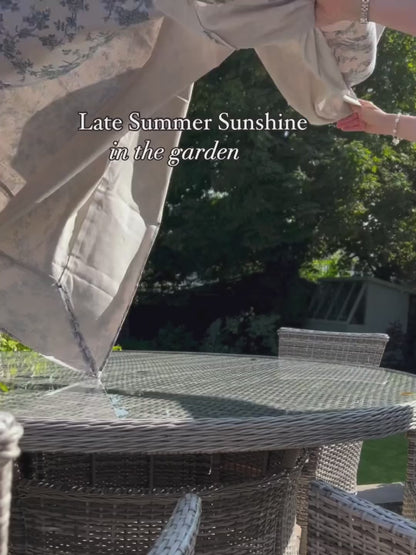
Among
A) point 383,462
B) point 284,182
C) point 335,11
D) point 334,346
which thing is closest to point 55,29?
point 335,11

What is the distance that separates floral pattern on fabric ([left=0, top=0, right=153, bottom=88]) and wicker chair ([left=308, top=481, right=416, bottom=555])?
0.96 metres

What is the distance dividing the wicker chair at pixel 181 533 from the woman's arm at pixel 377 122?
1.36m

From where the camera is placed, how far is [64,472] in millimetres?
1521

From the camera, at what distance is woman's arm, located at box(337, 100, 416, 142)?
6.19 feet

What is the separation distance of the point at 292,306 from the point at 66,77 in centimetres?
647

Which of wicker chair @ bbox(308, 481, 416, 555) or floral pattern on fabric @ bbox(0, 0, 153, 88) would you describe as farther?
floral pattern on fabric @ bbox(0, 0, 153, 88)

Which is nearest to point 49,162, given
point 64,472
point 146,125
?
point 146,125

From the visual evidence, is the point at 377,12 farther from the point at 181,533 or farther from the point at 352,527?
the point at 181,533

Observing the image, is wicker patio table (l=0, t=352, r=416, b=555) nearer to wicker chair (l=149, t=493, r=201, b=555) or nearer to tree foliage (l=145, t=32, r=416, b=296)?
wicker chair (l=149, t=493, r=201, b=555)

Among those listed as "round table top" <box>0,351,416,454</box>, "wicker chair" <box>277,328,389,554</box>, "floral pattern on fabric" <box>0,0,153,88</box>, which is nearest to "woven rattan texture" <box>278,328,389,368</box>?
"wicker chair" <box>277,328,389,554</box>

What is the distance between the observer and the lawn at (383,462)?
3.98 m

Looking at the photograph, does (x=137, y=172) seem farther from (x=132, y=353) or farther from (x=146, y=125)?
(x=132, y=353)

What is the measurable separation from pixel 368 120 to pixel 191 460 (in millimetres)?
1030

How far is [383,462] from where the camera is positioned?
14.1 ft
